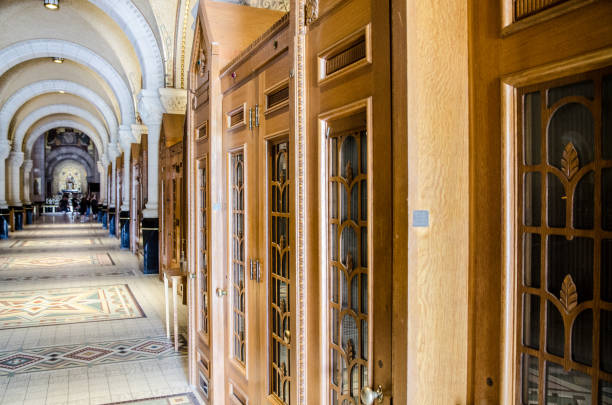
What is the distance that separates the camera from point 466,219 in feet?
4.25

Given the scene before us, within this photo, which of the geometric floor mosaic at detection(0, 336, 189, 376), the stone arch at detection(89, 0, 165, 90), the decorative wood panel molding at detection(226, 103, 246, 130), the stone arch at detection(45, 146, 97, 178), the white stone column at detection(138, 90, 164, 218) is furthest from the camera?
the stone arch at detection(45, 146, 97, 178)

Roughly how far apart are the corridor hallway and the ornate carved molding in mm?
3212

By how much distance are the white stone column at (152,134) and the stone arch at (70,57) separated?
461 cm

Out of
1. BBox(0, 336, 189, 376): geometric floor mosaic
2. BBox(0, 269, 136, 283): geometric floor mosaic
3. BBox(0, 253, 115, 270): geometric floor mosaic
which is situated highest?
BBox(0, 253, 115, 270): geometric floor mosaic

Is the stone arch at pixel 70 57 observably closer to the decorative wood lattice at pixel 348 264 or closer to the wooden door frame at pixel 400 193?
the decorative wood lattice at pixel 348 264

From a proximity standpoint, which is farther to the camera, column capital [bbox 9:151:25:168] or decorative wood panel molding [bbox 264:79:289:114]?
column capital [bbox 9:151:25:168]

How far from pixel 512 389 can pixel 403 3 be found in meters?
1.01

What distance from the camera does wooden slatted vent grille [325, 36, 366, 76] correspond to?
154 centimetres

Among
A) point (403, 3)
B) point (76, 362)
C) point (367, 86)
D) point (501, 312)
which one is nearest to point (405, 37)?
point (403, 3)

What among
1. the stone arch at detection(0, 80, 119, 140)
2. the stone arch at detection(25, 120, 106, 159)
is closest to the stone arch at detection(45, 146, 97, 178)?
the stone arch at detection(25, 120, 106, 159)

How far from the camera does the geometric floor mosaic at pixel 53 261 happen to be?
10438mm

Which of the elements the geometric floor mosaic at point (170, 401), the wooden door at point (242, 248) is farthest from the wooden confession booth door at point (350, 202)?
the geometric floor mosaic at point (170, 401)

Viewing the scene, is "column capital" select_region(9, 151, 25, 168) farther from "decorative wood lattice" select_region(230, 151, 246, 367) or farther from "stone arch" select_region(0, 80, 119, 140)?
"decorative wood lattice" select_region(230, 151, 246, 367)

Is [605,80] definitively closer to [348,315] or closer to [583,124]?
[583,124]
